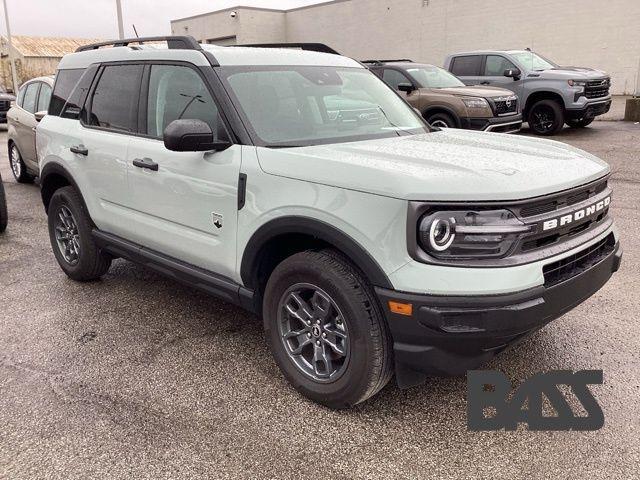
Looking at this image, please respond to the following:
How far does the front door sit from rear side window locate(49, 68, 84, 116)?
4.09 ft

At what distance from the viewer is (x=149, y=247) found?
4023 millimetres

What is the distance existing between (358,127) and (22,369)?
2.57 meters

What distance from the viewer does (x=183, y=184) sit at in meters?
3.52

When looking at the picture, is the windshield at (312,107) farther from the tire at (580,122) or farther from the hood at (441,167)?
the tire at (580,122)

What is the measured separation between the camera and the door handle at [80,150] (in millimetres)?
4418

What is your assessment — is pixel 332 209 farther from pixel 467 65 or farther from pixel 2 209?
pixel 467 65

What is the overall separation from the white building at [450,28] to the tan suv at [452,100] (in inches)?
571

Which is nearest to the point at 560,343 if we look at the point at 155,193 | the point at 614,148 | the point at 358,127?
the point at 358,127

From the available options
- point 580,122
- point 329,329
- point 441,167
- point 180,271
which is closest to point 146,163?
point 180,271

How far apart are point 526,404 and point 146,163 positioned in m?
2.72

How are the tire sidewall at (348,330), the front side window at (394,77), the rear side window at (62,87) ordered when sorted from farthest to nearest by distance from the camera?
the front side window at (394,77)
the rear side window at (62,87)
the tire sidewall at (348,330)

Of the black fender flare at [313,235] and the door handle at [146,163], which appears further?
the door handle at [146,163]

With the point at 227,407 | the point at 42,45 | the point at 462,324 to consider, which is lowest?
the point at 227,407

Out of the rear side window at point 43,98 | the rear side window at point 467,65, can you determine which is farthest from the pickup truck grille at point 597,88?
the rear side window at point 43,98
